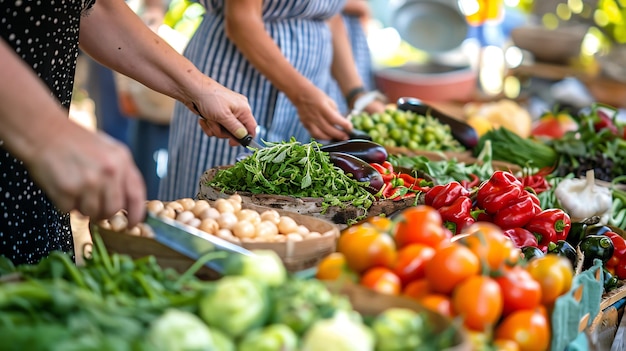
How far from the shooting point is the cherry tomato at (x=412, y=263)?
61.8 inches

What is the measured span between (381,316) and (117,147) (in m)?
0.61

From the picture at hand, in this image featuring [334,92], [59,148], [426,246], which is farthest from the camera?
[334,92]

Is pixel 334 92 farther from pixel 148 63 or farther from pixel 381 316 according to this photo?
pixel 381 316

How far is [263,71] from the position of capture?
344 cm

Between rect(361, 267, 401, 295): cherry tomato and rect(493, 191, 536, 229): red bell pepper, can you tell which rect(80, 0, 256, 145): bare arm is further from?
rect(361, 267, 401, 295): cherry tomato

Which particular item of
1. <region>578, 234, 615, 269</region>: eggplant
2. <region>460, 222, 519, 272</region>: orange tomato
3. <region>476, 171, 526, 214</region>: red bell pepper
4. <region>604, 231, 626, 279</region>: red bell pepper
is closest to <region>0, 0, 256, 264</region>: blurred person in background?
<region>460, 222, 519, 272</region>: orange tomato

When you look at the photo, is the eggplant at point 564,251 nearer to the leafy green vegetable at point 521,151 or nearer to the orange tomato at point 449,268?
the orange tomato at point 449,268

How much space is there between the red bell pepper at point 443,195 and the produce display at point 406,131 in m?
1.20

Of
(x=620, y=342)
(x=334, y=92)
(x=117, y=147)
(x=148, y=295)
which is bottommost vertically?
(x=620, y=342)

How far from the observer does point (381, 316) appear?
1386 mm

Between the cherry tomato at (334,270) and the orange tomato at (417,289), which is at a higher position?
the cherry tomato at (334,270)

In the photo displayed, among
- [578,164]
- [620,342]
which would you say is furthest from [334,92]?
[620,342]

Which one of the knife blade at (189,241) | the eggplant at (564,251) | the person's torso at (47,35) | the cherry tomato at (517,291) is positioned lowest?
the eggplant at (564,251)

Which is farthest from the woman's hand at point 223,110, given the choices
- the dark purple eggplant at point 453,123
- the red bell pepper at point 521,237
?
the dark purple eggplant at point 453,123
